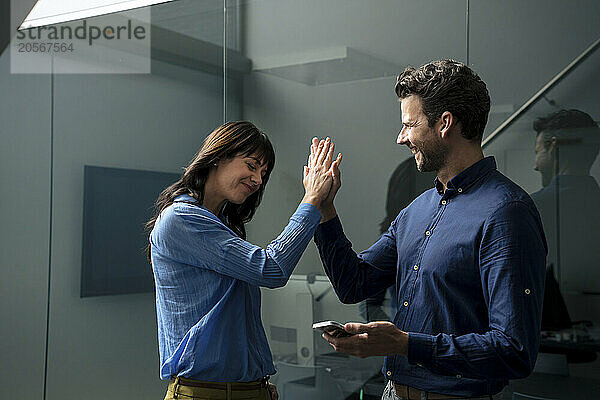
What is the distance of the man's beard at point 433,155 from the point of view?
1.94 meters

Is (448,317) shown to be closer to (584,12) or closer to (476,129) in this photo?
(476,129)

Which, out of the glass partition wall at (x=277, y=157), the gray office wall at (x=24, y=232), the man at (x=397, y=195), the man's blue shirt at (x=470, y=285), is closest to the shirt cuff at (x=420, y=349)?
the man's blue shirt at (x=470, y=285)

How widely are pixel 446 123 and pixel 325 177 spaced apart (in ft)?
1.36

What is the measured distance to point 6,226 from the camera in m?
3.94

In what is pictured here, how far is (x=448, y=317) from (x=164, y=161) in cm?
212

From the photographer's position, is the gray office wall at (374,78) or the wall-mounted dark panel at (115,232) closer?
the gray office wall at (374,78)

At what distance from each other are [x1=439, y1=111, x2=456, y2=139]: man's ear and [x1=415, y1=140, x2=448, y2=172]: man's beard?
3 centimetres

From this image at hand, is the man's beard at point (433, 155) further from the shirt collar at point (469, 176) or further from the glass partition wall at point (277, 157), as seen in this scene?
the glass partition wall at point (277, 157)

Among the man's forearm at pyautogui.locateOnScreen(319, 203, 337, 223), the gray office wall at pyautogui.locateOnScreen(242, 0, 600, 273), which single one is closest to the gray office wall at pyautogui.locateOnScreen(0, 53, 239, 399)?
the gray office wall at pyautogui.locateOnScreen(242, 0, 600, 273)

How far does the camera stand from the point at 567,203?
2.49 meters

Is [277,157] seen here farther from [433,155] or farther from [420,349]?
[420,349]

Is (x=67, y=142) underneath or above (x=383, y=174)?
above

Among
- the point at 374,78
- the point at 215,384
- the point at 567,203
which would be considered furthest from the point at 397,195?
the point at 215,384

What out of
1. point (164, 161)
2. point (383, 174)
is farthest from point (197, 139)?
point (383, 174)
